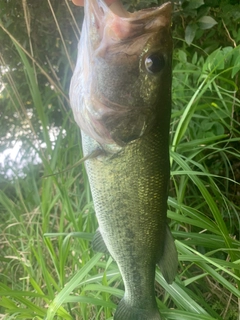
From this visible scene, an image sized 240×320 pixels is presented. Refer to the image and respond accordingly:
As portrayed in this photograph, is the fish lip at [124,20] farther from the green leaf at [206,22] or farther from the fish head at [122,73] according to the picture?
the green leaf at [206,22]

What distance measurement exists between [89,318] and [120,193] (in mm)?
683

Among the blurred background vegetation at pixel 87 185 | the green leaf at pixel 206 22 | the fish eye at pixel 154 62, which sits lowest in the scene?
the blurred background vegetation at pixel 87 185

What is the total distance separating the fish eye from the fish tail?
1.46 feet

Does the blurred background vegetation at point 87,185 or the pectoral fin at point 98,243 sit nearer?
the pectoral fin at point 98,243

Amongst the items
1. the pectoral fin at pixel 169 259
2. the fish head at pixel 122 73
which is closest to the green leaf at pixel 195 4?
the fish head at pixel 122 73

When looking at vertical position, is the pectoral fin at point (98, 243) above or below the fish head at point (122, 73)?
below

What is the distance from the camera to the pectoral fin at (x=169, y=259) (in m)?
0.62

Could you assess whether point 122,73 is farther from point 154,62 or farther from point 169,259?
point 169,259

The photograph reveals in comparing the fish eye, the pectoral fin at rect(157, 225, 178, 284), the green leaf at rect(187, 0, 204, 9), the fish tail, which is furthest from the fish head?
the green leaf at rect(187, 0, 204, 9)

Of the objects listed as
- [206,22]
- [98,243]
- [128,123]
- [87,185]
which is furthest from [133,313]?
[206,22]

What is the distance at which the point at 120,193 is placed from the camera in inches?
23.8

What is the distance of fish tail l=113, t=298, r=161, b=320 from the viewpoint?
69 cm

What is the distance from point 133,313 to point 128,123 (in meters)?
0.38

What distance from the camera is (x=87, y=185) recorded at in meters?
1.12
